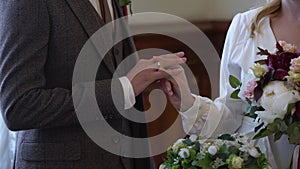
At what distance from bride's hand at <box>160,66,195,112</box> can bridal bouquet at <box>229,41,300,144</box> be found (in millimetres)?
229

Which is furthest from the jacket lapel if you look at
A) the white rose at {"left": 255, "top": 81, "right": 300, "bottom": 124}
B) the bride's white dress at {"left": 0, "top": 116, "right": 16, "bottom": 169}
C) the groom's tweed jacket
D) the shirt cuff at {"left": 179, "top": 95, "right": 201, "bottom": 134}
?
the bride's white dress at {"left": 0, "top": 116, "right": 16, "bottom": 169}

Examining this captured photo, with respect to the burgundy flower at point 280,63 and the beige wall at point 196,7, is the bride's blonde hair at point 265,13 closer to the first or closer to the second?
the burgundy flower at point 280,63

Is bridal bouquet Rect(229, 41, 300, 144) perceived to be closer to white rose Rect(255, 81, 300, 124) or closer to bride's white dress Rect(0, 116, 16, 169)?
white rose Rect(255, 81, 300, 124)

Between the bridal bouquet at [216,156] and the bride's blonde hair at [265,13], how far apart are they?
1.42 feet

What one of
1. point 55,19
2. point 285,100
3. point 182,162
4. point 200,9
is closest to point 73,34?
point 55,19

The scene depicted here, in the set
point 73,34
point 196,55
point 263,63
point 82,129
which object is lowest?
point 196,55

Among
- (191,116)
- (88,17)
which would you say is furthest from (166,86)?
(88,17)

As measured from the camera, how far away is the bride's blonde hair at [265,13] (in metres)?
1.35

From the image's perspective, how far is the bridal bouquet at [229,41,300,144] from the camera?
3.12 ft

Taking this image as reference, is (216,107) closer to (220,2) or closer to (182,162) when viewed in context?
(182,162)

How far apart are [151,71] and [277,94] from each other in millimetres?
325

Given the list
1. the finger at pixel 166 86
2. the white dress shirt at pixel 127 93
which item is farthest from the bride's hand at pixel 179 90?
the white dress shirt at pixel 127 93

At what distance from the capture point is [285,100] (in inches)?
37.4

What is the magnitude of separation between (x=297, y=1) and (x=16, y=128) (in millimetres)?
806
